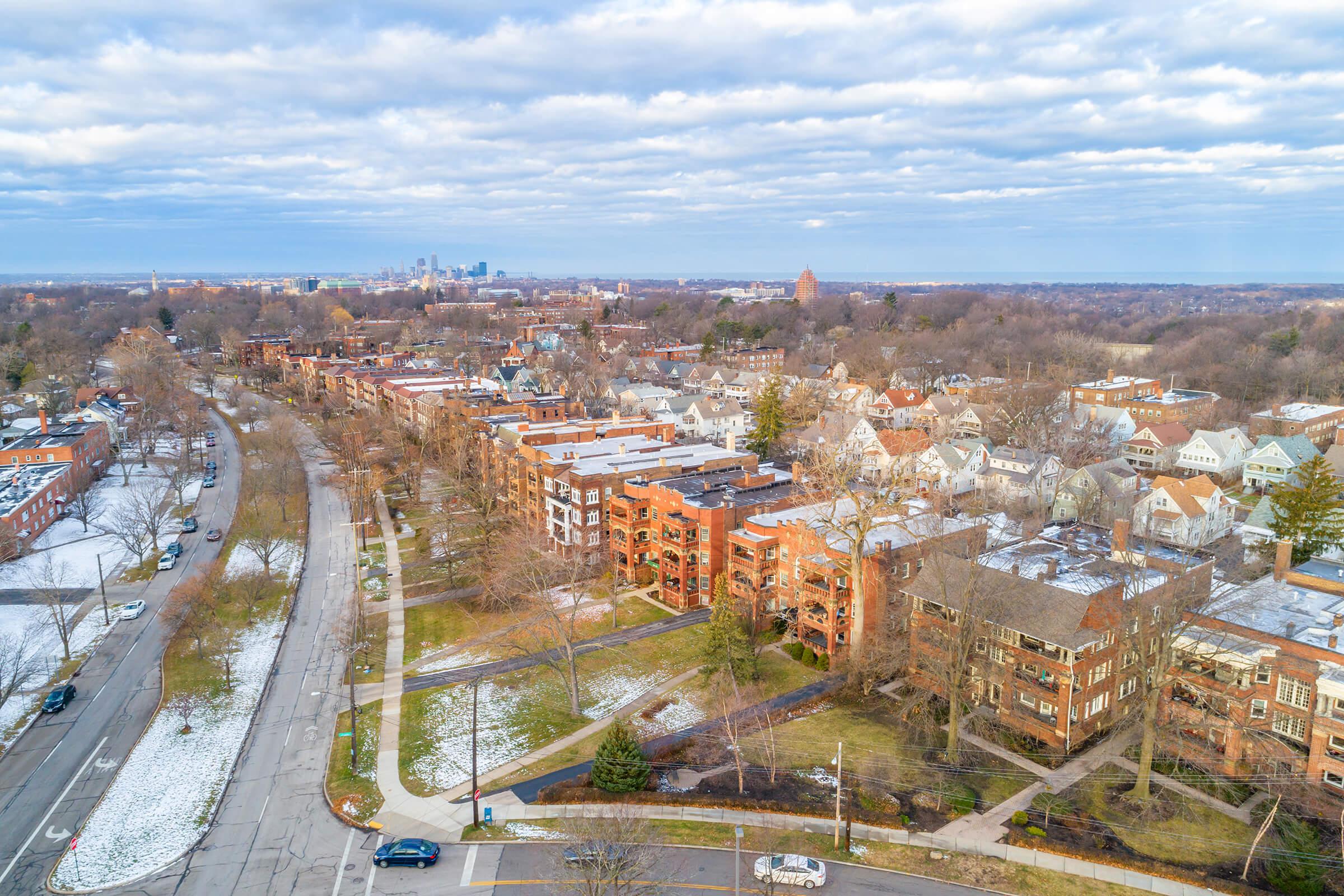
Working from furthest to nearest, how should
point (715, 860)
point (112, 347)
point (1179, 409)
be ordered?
point (112, 347) < point (1179, 409) < point (715, 860)

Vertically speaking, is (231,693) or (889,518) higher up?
(889,518)

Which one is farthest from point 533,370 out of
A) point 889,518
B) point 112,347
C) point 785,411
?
point 889,518

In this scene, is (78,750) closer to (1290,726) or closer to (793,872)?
(793,872)

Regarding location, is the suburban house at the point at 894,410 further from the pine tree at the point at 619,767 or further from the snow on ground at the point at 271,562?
the pine tree at the point at 619,767

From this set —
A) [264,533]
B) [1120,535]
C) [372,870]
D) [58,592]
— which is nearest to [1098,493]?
[1120,535]

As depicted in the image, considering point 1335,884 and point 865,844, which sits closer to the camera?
point 1335,884

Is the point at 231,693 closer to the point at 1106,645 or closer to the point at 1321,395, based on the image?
the point at 1106,645
